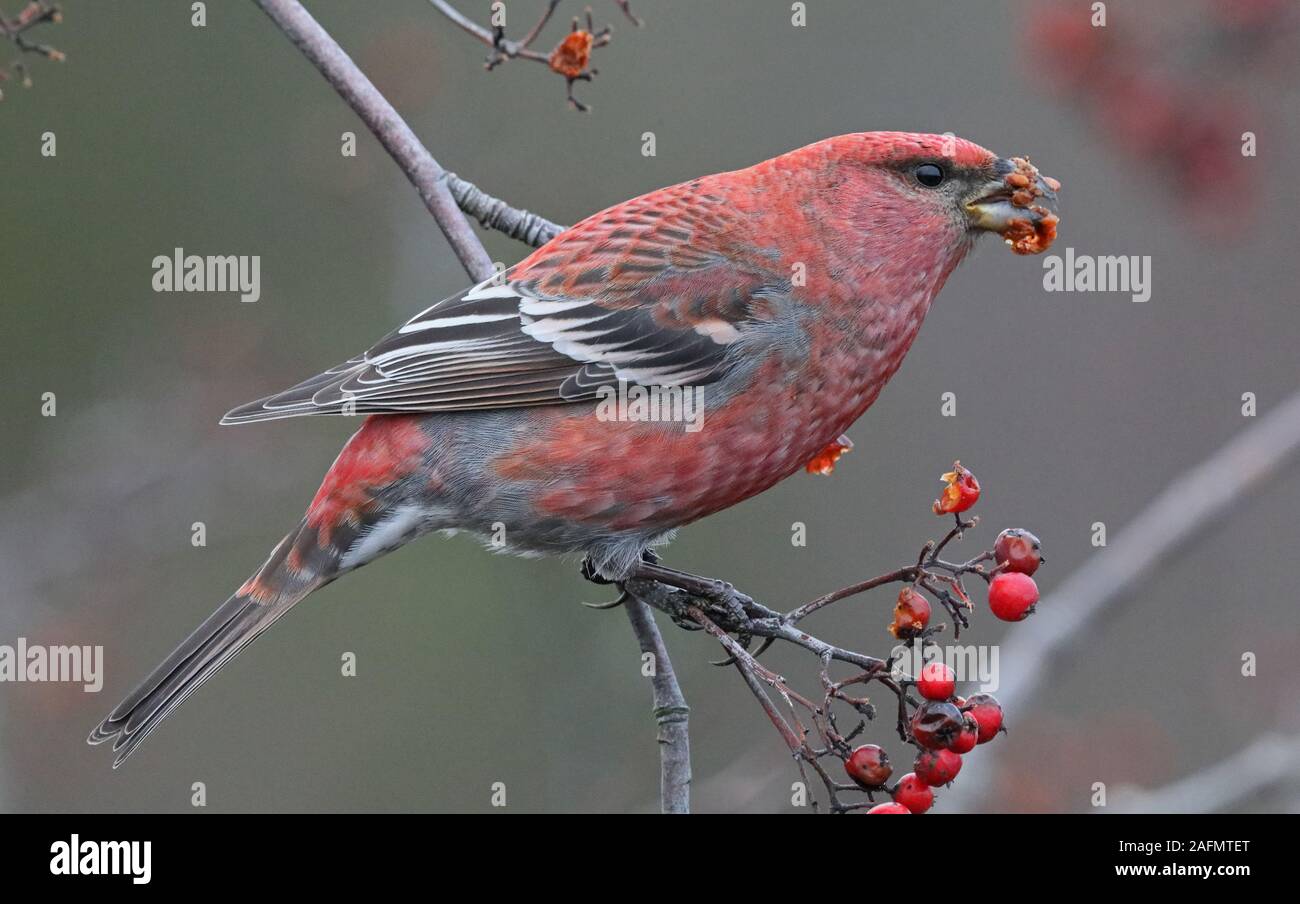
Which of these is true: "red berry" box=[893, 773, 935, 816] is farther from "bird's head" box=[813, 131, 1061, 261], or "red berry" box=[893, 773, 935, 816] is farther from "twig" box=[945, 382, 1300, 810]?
"bird's head" box=[813, 131, 1061, 261]

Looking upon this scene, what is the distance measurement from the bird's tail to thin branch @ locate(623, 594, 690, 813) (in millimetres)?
1160

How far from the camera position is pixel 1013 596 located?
3512 millimetres

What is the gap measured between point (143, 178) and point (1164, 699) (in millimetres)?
5935

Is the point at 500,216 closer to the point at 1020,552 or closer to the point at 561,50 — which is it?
the point at 561,50

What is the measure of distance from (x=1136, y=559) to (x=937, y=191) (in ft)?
4.23

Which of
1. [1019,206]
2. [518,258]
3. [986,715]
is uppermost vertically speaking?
[518,258]

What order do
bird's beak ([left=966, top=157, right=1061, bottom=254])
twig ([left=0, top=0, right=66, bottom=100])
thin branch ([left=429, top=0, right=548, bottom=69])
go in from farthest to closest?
bird's beak ([left=966, top=157, right=1061, bottom=254])
thin branch ([left=429, top=0, right=548, bottom=69])
twig ([left=0, top=0, right=66, bottom=100])

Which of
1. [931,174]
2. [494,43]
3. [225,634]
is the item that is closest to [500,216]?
[494,43]

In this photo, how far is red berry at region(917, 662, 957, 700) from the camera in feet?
11.0

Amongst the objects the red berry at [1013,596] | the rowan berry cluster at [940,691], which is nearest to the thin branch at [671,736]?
the rowan berry cluster at [940,691]

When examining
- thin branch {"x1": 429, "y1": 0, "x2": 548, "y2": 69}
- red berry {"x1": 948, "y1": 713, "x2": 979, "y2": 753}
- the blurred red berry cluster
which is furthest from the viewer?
the blurred red berry cluster

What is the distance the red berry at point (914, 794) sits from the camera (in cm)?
340

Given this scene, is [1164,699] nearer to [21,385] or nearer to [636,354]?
[636,354]

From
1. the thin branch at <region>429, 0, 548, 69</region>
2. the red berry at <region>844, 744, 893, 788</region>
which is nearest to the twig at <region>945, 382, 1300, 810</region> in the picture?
the red berry at <region>844, 744, 893, 788</region>
